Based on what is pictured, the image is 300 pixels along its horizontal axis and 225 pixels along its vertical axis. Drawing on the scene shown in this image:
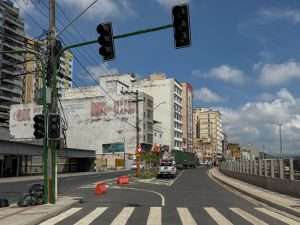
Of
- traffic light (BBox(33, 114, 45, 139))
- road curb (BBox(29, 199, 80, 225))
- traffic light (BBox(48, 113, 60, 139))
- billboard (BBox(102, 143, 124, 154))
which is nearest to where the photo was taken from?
road curb (BBox(29, 199, 80, 225))

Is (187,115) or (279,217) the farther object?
(187,115)

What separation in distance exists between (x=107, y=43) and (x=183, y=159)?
266ft

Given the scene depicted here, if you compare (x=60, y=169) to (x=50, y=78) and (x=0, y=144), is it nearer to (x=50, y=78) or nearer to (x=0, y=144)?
(x=0, y=144)

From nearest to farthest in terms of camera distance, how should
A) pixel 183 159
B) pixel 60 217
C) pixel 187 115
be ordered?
pixel 60 217 < pixel 183 159 < pixel 187 115

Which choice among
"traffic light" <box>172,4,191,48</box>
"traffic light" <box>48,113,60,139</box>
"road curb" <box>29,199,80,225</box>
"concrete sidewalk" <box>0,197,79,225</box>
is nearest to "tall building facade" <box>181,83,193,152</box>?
"road curb" <box>29,199,80,225</box>

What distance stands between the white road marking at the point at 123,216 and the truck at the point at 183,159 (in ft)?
234

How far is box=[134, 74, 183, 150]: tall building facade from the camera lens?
143 meters

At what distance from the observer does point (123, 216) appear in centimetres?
1502

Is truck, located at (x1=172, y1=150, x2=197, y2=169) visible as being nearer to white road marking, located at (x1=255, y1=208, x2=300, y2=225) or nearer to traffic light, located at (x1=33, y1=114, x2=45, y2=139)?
white road marking, located at (x1=255, y1=208, x2=300, y2=225)

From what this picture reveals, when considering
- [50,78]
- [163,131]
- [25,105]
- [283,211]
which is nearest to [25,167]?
[50,78]

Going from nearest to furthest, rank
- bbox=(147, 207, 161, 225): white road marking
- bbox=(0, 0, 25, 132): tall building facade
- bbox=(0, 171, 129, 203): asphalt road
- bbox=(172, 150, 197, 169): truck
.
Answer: bbox=(147, 207, 161, 225): white road marking, bbox=(0, 171, 129, 203): asphalt road, bbox=(172, 150, 197, 169): truck, bbox=(0, 0, 25, 132): tall building facade

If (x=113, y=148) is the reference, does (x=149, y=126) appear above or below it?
above

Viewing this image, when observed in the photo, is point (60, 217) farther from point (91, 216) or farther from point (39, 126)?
point (39, 126)

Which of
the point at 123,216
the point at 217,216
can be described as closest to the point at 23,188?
the point at 123,216
